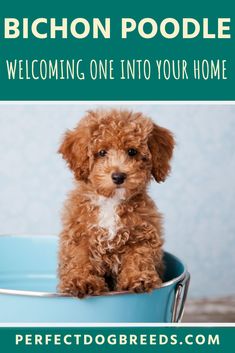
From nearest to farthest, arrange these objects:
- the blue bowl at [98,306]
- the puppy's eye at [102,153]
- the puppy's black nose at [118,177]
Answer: the blue bowl at [98,306], the puppy's black nose at [118,177], the puppy's eye at [102,153]

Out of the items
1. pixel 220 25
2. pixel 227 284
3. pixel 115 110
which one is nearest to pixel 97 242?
pixel 115 110

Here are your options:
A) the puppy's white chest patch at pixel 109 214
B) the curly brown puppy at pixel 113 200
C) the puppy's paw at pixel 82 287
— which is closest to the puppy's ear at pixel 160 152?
the curly brown puppy at pixel 113 200

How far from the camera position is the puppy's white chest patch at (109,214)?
2.95 m

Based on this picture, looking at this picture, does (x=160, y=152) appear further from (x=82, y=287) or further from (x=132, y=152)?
(x=82, y=287)

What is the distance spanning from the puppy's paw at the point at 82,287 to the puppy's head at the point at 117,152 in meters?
0.42

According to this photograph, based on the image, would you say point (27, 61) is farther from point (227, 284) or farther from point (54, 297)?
point (227, 284)

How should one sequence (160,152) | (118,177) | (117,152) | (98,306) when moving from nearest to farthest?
(98,306) → (118,177) → (117,152) → (160,152)

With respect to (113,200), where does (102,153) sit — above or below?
above

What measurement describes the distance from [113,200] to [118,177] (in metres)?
0.23

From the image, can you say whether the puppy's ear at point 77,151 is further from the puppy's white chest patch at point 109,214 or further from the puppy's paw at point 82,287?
the puppy's paw at point 82,287

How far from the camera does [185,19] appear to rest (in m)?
3.21

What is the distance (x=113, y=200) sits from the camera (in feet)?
9.74

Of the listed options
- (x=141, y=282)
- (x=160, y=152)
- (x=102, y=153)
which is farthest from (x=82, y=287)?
(x=160, y=152)

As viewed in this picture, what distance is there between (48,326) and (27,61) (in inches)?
55.8
